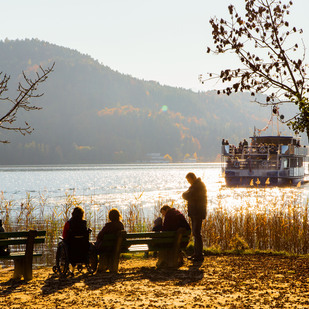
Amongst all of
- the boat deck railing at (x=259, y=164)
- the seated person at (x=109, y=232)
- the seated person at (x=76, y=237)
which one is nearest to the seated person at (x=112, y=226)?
the seated person at (x=109, y=232)

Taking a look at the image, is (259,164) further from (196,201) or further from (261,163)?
(196,201)

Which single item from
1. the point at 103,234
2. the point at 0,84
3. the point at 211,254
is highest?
the point at 0,84

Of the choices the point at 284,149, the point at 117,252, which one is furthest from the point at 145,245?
the point at 284,149

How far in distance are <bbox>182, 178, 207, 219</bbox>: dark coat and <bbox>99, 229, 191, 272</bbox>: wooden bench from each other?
0.56 m

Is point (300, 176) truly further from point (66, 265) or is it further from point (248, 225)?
point (66, 265)

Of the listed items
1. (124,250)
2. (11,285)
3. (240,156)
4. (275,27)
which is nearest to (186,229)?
(124,250)

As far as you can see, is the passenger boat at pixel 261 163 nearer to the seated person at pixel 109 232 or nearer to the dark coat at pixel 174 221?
the dark coat at pixel 174 221

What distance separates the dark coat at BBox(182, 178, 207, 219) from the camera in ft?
34.3

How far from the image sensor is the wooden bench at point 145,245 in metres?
9.52

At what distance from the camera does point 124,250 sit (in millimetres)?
9703

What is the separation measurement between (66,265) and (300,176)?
66.2 metres

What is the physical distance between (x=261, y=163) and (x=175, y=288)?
57.5 meters

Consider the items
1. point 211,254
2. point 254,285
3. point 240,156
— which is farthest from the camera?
point 240,156

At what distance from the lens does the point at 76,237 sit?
9.14 meters
